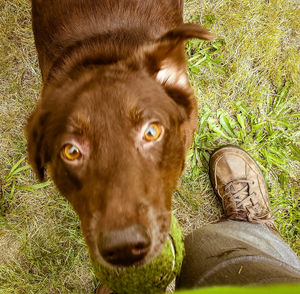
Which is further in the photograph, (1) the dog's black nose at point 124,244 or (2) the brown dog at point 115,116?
(2) the brown dog at point 115,116

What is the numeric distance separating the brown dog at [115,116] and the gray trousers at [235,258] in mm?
441

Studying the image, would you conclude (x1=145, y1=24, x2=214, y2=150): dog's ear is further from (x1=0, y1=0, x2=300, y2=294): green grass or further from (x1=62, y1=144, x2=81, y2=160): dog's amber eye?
(x1=0, y1=0, x2=300, y2=294): green grass

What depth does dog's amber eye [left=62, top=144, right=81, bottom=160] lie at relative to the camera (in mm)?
1880

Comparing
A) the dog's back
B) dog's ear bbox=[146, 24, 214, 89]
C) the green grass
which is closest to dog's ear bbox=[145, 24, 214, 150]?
dog's ear bbox=[146, 24, 214, 89]

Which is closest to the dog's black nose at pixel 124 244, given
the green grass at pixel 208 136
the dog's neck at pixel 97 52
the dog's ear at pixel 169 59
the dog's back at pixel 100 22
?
the dog's ear at pixel 169 59

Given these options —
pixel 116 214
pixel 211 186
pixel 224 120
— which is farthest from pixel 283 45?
pixel 116 214

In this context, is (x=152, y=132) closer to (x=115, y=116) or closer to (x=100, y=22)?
(x=115, y=116)

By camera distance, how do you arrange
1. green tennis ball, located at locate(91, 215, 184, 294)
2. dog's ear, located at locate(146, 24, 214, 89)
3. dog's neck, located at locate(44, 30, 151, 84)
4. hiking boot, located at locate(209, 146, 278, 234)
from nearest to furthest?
dog's ear, located at locate(146, 24, 214, 89) → green tennis ball, located at locate(91, 215, 184, 294) → dog's neck, located at locate(44, 30, 151, 84) → hiking boot, located at locate(209, 146, 278, 234)

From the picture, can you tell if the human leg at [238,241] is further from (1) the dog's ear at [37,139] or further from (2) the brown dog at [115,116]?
(1) the dog's ear at [37,139]

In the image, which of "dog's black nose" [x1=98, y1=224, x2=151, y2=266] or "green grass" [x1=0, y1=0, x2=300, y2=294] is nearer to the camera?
"dog's black nose" [x1=98, y1=224, x2=151, y2=266]

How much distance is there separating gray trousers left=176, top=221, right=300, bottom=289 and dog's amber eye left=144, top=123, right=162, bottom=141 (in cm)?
91

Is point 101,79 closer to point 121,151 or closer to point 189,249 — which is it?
point 121,151

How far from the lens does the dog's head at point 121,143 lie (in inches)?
64.1

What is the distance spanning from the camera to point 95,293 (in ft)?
10.5
